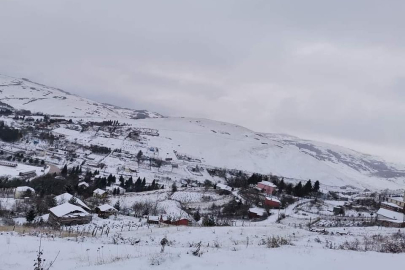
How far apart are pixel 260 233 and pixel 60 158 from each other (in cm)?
6989

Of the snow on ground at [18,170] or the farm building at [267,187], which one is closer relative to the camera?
the farm building at [267,187]

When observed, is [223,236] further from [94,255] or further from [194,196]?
[194,196]

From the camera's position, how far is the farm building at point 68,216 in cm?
2355

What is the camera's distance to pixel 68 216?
2402cm

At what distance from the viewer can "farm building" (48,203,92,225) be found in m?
23.5

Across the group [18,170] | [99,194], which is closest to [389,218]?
[99,194]

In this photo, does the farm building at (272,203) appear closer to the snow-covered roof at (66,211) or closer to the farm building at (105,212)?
the farm building at (105,212)


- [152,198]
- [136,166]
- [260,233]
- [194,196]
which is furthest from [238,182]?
[260,233]

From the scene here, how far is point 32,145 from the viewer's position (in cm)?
8288

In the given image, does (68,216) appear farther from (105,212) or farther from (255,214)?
(255,214)

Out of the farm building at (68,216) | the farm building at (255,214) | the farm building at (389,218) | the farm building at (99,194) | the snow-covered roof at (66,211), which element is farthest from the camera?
the farm building at (99,194)

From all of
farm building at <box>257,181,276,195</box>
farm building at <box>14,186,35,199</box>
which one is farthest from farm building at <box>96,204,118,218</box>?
farm building at <box>257,181,276,195</box>

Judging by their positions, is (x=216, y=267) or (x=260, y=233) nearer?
(x=216, y=267)

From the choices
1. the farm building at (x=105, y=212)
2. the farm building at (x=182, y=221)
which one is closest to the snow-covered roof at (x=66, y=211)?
the farm building at (x=105, y=212)
